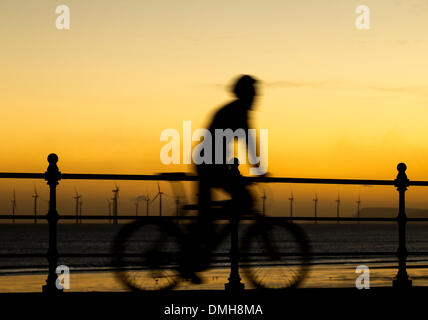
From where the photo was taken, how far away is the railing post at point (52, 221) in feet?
23.4

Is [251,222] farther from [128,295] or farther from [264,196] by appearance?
[128,295]

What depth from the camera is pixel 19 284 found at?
36.9 metres

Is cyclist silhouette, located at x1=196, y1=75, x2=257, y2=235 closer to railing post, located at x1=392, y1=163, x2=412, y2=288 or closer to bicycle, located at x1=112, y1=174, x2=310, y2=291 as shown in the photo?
bicycle, located at x1=112, y1=174, x2=310, y2=291

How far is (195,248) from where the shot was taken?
802cm

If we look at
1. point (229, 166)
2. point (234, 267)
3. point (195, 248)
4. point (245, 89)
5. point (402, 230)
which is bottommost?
point (234, 267)

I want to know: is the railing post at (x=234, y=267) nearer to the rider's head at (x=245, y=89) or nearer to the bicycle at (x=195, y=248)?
the bicycle at (x=195, y=248)

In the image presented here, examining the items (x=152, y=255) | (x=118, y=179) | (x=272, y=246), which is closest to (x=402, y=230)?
(x=272, y=246)

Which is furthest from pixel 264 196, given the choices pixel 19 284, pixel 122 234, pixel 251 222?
pixel 19 284

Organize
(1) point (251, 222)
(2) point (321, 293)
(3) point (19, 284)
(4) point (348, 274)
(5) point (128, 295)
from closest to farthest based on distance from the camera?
(5) point (128, 295) → (2) point (321, 293) → (1) point (251, 222) → (3) point (19, 284) → (4) point (348, 274)

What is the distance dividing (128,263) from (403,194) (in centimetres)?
312

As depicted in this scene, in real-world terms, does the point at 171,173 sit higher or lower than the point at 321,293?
higher

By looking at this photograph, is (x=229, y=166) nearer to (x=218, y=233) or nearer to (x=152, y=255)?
(x=218, y=233)

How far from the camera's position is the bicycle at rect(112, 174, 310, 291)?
793cm

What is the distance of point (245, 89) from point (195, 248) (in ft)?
5.86
